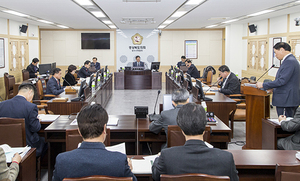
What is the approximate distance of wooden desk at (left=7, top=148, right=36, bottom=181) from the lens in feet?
8.27

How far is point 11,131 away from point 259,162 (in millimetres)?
2505

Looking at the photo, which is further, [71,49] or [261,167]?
[71,49]

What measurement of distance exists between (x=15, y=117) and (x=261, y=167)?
272 cm

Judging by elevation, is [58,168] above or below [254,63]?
below

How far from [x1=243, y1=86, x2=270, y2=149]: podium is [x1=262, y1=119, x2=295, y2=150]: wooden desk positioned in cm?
23

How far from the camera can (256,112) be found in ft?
14.0

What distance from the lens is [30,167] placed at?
2.73m

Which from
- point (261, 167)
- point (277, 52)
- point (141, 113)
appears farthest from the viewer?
point (277, 52)

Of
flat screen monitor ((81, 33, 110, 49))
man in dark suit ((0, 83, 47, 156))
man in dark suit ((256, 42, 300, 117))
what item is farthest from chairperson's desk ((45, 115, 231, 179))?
flat screen monitor ((81, 33, 110, 49))

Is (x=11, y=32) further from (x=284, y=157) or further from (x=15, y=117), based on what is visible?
(x=284, y=157)

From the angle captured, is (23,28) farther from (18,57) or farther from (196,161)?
(196,161)

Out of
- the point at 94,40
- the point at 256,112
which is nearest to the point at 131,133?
the point at 256,112

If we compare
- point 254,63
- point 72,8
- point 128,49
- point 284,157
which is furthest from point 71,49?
point 284,157

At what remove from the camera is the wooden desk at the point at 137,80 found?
12.3 meters
